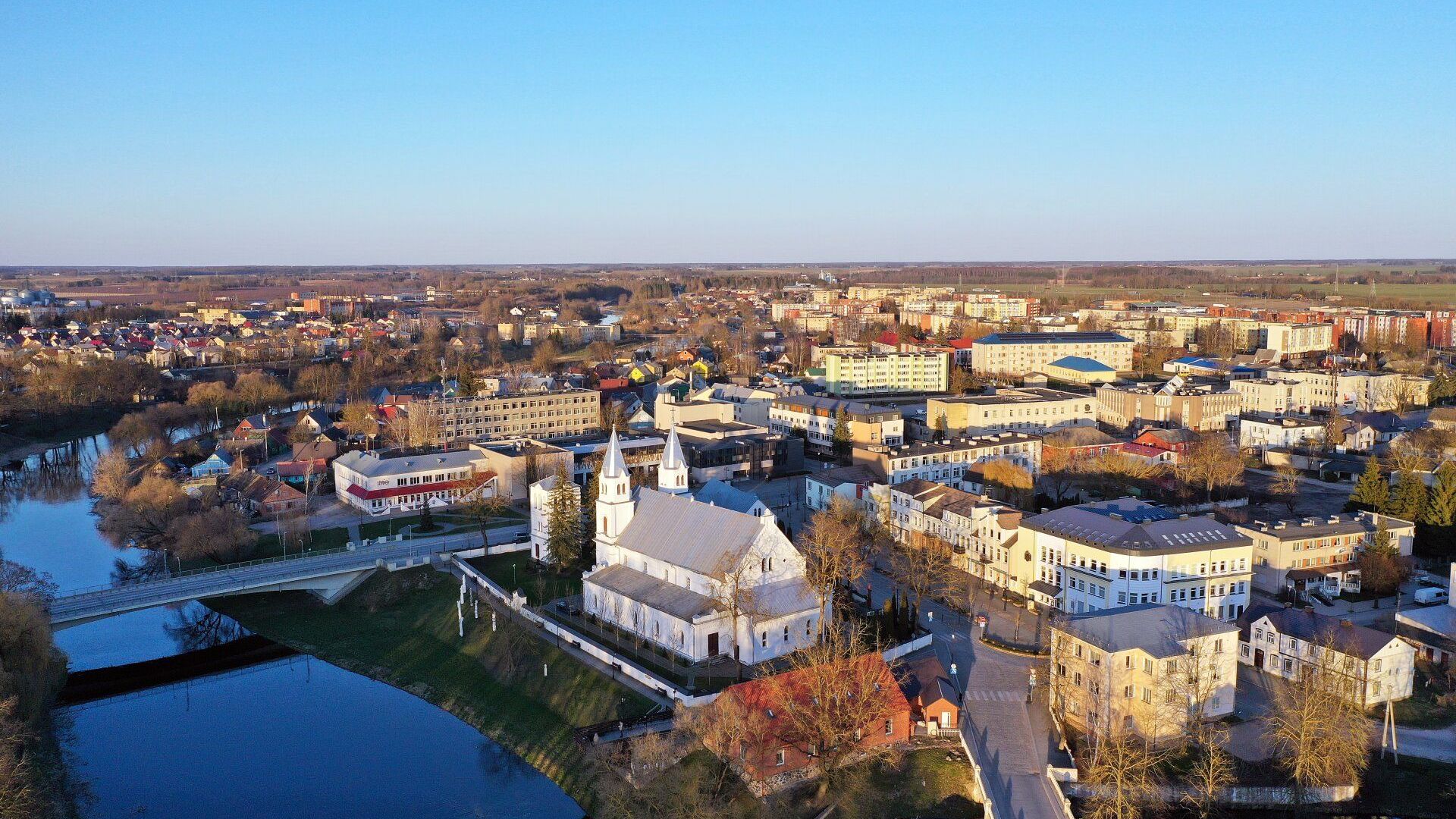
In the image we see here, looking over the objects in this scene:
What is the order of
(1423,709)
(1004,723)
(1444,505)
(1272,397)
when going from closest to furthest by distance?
(1004,723) < (1423,709) < (1444,505) < (1272,397)

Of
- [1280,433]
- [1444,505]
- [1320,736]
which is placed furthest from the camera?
[1280,433]

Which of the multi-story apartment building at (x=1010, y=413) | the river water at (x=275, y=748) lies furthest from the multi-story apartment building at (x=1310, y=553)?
the river water at (x=275, y=748)

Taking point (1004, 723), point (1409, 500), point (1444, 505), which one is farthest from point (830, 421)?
point (1004, 723)

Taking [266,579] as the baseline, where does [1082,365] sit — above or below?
above

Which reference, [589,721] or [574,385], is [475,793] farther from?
[574,385]

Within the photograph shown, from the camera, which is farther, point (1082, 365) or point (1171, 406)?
point (1082, 365)

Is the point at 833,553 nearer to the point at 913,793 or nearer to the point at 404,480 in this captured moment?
the point at 913,793

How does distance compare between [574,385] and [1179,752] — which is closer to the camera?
[1179,752]

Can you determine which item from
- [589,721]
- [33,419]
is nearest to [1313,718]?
[589,721]
